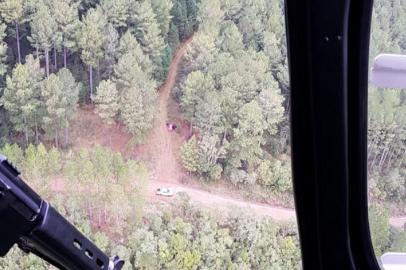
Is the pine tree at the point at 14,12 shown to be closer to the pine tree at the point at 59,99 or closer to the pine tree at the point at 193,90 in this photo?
the pine tree at the point at 59,99

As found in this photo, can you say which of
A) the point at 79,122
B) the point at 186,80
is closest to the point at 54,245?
the point at 79,122

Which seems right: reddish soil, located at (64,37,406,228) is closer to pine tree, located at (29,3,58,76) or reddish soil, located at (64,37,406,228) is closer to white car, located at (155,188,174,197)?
white car, located at (155,188,174,197)

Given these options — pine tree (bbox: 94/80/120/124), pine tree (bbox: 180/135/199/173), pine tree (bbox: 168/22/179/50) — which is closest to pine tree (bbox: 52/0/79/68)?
pine tree (bbox: 94/80/120/124)

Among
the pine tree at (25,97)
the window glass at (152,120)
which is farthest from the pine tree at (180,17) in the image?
the pine tree at (25,97)

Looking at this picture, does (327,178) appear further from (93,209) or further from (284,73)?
(93,209)

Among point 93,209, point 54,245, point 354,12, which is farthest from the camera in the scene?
point 93,209

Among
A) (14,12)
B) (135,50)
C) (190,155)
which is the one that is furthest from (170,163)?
(14,12)

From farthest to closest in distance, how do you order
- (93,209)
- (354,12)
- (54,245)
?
(93,209) → (354,12) → (54,245)
